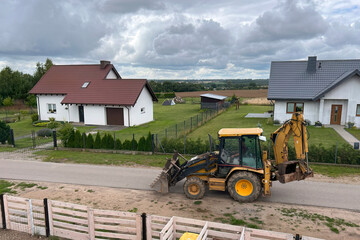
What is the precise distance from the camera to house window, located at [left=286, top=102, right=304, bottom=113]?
2673 centimetres

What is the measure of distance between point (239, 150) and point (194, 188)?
2121 mm

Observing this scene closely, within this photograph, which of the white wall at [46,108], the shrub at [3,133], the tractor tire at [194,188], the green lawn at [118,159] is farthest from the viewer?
the white wall at [46,108]

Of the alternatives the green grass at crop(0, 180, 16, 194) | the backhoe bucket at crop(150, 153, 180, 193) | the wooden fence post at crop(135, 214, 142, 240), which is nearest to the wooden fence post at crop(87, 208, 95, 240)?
the wooden fence post at crop(135, 214, 142, 240)

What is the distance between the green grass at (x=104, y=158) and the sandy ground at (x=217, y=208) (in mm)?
3742

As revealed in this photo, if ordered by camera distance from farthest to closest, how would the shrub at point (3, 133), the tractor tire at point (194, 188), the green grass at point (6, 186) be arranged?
the shrub at point (3, 133), the green grass at point (6, 186), the tractor tire at point (194, 188)

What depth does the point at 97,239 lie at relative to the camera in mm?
7457

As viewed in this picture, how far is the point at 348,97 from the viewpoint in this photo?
24.9 m

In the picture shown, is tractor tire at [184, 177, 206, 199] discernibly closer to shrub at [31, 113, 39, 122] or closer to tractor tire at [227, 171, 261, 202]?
tractor tire at [227, 171, 261, 202]

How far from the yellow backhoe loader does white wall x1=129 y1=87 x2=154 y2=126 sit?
59.2 feet

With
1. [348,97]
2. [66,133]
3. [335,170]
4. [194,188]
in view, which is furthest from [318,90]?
[66,133]

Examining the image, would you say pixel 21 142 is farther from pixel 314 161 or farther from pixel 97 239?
pixel 314 161

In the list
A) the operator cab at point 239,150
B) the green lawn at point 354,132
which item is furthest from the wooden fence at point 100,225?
the green lawn at point 354,132

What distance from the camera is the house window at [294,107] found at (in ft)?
87.7

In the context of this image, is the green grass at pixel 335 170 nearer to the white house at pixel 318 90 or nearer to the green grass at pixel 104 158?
the green grass at pixel 104 158
